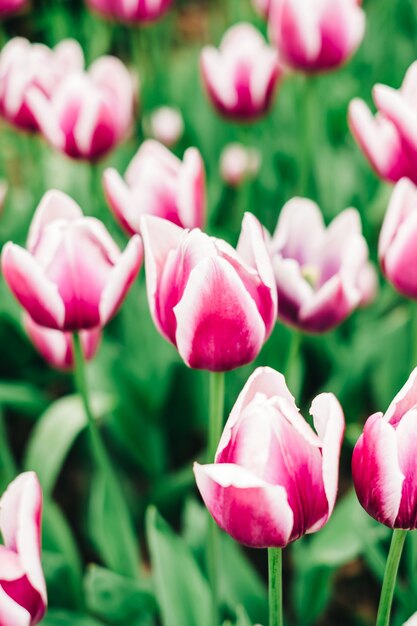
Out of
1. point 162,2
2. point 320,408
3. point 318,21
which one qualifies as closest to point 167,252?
point 320,408

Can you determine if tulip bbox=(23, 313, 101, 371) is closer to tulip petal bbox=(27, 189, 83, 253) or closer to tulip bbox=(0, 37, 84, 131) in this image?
tulip petal bbox=(27, 189, 83, 253)

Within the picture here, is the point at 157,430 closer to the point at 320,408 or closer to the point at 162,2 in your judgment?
the point at 162,2

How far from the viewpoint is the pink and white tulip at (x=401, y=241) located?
716mm

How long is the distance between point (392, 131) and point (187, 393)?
626mm

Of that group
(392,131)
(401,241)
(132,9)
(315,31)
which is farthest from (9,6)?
(401,241)

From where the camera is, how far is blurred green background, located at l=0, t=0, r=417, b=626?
0.99 m

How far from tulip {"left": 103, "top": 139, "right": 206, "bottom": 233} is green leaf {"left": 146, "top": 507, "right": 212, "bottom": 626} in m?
0.30

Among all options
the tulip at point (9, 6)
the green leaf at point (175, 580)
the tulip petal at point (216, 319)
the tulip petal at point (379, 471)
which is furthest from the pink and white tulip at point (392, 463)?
the tulip at point (9, 6)

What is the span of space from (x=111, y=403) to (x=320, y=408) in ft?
2.24

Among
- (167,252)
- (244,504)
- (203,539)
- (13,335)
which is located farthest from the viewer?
(13,335)

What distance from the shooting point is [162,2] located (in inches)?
53.6

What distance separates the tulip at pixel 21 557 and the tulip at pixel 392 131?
1.43ft

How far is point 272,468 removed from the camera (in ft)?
1.65

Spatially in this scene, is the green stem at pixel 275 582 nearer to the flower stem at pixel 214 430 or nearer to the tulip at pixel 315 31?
the flower stem at pixel 214 430
